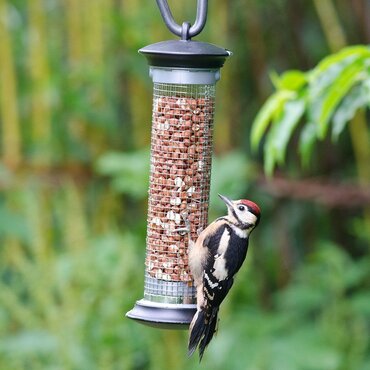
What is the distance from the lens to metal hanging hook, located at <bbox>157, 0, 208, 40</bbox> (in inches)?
141

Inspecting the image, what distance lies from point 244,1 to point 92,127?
4.68ft

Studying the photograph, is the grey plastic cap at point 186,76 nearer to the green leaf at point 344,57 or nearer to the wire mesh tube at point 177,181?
the wire mesh tube at point 177,181

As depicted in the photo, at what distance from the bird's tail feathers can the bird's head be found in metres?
0.36

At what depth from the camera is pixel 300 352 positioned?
6141 mm

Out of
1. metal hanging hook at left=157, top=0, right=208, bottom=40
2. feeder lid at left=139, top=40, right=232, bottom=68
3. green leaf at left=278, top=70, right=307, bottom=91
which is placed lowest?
green leaf at left=278, top=70, right=307, bottom=91

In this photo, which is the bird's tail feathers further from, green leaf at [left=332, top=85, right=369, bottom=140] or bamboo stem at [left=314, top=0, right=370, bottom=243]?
bamboo stem at [left=314, top=0, right=370, bottom=243]

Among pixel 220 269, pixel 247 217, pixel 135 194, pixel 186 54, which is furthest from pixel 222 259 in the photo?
pixel 135 194

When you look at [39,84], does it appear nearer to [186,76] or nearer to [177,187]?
[177,187]

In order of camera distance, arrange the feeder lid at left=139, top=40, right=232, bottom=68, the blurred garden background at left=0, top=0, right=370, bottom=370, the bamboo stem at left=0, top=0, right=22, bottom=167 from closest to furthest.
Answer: the feeder lid at left=139, top=40, right=232, bottom=68 < the blurred garden background at left=0, top=0, right=370, bottom=370 < the bamboo stem at left=0, top=0, right=22, bottom=167

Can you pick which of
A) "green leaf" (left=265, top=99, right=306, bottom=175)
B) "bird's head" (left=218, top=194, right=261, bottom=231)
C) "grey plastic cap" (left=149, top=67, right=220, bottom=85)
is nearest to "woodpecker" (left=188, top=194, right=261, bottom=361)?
"bird's head" (left=218, top=194, right=261, bottom=231)

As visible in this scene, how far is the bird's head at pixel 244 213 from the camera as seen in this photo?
4.16m

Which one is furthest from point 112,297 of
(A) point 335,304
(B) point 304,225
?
(B) point 304,225

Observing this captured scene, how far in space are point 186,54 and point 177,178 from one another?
63 centimetres

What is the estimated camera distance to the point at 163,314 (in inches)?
157
